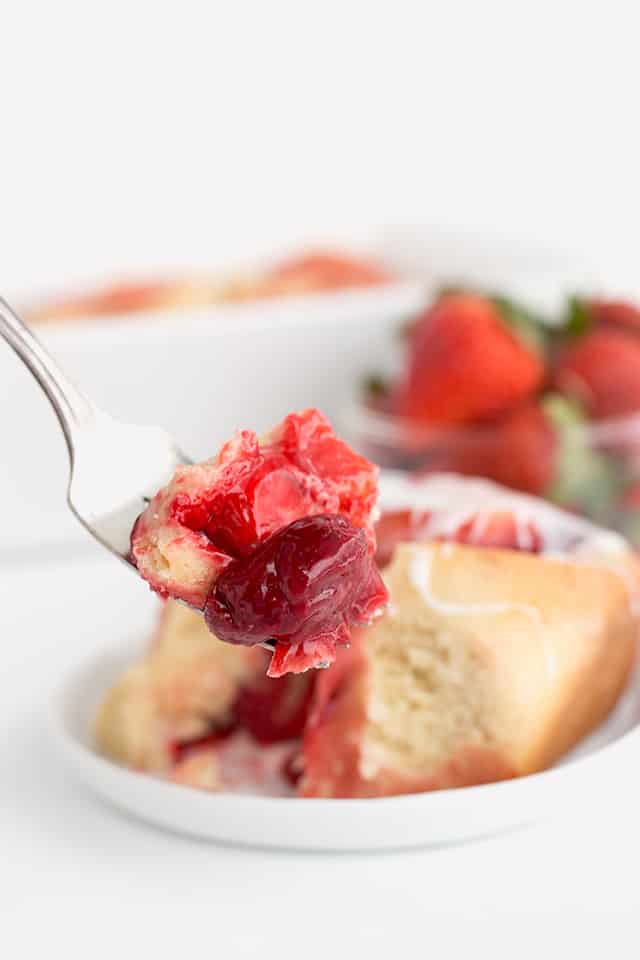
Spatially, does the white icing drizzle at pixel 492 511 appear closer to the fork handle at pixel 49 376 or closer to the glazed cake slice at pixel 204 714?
the glazed cake slice at pixel 204 714

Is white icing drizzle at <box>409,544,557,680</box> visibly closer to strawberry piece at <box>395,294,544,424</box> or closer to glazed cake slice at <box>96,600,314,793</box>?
glazed cake slice at <box>96,600,314,793</box>

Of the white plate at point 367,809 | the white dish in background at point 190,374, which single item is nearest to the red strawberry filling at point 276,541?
the white plate at point 367,809

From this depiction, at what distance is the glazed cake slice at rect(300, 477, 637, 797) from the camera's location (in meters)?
1.06

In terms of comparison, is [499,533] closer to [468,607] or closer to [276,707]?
[468,607]

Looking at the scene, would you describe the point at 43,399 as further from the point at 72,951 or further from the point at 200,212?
the point at 200,212

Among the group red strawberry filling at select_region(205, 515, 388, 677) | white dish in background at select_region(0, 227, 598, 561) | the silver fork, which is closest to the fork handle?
the silver fork

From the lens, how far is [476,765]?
41.8 inches

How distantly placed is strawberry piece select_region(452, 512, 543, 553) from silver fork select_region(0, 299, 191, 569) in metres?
0.30

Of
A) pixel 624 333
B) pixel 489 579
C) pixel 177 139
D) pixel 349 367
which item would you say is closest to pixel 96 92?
pixel 177 139

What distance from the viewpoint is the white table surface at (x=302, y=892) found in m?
0.95

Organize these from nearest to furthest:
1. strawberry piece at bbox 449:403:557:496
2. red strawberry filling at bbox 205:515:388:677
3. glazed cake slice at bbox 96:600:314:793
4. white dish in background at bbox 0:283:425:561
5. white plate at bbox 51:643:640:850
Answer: red strawberry filling at bbox 205:515:388:677
white plate at bbox 51:643:640:850
glazed cake slice at bbox 96:600:314:793
strawberry piece at bbox 449:403:557:496
white dish in background at bbox 0:283:425:561

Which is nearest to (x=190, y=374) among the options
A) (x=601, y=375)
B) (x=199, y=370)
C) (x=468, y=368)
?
(x=199, y=370)

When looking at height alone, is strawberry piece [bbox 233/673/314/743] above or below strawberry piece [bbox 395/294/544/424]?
above

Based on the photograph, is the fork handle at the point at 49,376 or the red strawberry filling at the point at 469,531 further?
the red strawberry filling at the point at 469,531
